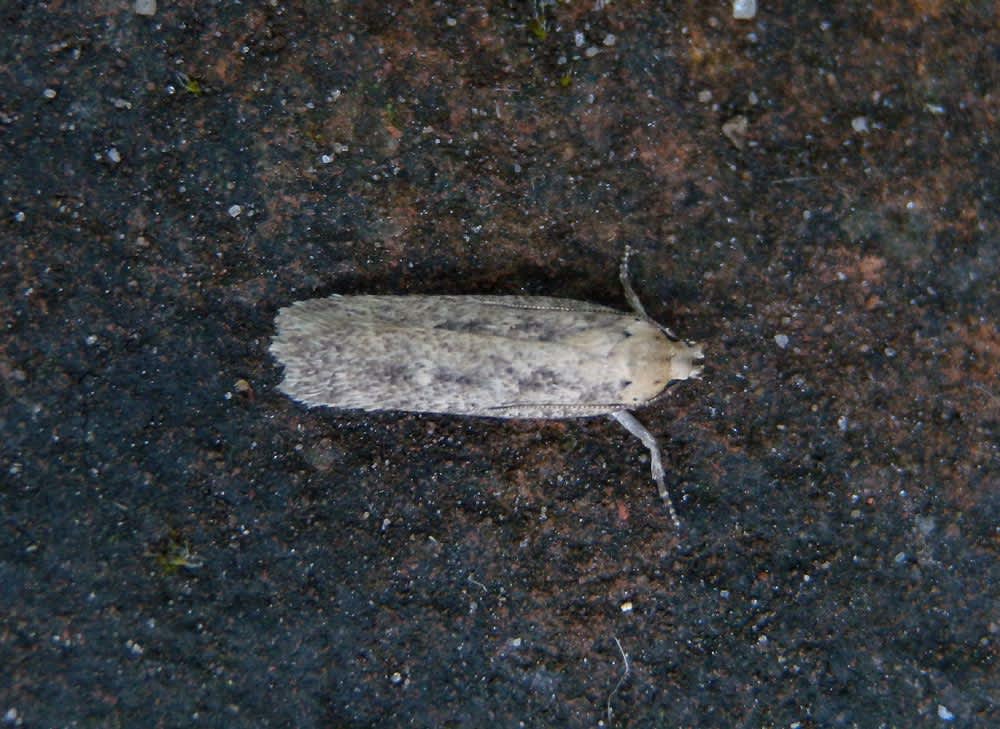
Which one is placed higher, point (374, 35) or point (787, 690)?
point (374, 35)

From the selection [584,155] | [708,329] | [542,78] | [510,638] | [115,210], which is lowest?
[510,638]

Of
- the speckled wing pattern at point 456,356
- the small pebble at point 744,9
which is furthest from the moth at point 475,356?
the small pebble at point 744,9

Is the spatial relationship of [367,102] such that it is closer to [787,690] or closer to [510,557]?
[510,557]

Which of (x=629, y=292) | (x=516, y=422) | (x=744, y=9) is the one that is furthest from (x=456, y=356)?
(x=744, y=9)

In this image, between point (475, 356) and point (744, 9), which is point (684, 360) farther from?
point (744, 9)

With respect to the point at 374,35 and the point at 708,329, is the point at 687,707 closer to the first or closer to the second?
the point at 708,329

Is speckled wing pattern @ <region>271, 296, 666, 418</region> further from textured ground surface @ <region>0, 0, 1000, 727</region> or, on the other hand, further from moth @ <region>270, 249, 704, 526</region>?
textured ground surface @ <region>0, 0, 1000, 727</region>

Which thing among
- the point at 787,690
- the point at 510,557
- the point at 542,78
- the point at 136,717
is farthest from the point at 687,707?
the point at 542,78
